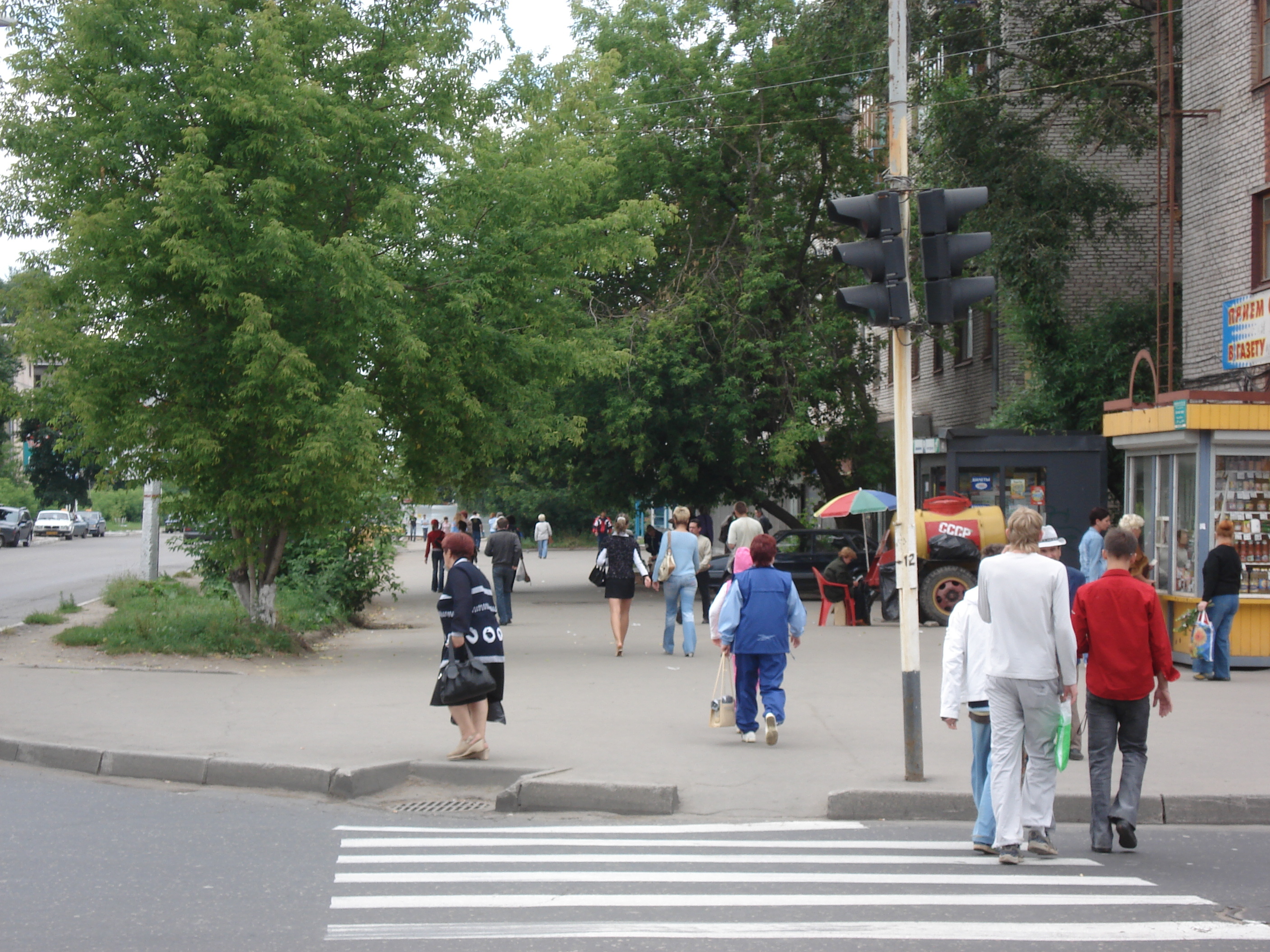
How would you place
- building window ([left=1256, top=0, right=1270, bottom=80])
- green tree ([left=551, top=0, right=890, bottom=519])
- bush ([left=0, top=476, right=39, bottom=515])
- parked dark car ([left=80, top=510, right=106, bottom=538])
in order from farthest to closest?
parked dark car ([left=80, top=510, right=106, bottom=538])
bush ([left=0, top=476, right=39, bottom=515])
green tree ([left=551, top=0, right=890, bottom=519])
building window ([left=1256, top=0, right=1270, bottom=80])

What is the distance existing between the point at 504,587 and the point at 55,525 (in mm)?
60005

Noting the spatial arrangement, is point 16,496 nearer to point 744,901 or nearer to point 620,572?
point 620,572

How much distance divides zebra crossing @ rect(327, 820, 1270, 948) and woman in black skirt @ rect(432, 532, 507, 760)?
1636mm

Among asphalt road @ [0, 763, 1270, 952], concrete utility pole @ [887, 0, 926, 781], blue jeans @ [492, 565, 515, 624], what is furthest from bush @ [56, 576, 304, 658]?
concrete utility pole @ [887, 0, 926, 781]

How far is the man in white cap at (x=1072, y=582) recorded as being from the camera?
6969 mm

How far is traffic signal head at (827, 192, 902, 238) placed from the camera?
26.7 feet

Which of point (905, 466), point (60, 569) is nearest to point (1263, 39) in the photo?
point (905, 466)

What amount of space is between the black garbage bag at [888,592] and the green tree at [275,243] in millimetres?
7034

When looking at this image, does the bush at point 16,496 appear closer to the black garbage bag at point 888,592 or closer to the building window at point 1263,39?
the black garbage bag at point 888,592

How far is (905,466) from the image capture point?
8297 mm

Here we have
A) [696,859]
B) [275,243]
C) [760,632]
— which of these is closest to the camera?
[696,859]

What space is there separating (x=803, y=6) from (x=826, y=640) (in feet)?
49.0

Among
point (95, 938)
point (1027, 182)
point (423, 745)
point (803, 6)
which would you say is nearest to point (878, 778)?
point (423, 745)

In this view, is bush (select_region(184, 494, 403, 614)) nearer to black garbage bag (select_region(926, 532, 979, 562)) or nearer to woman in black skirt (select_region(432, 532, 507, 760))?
black garbage bag (select_region(926, 532, 979, 562))
